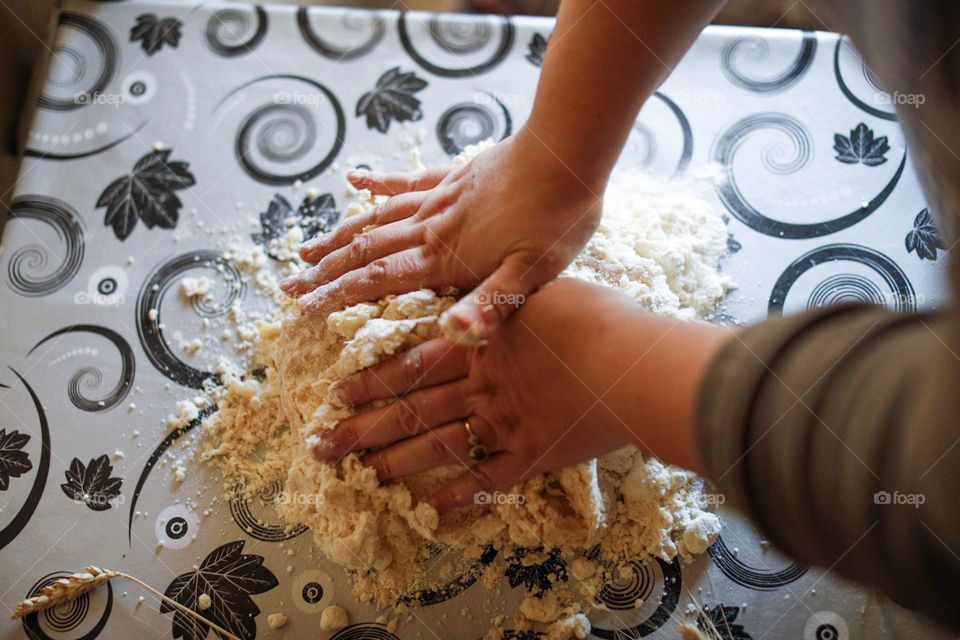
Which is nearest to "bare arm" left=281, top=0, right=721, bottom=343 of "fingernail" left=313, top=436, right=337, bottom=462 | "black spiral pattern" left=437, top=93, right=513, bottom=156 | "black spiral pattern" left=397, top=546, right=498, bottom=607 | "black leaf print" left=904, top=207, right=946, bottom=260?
"fingernail" left=313, top=436, right=337, bottom=462

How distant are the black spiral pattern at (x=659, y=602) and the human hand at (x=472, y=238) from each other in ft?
1.61

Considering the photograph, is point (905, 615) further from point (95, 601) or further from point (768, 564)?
point (95, 601)

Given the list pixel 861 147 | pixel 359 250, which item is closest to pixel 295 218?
pixel 359 250

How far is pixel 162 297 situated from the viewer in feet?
4.25

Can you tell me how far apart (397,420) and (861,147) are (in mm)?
1069

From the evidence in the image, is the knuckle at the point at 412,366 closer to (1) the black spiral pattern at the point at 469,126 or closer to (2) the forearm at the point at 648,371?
(2) the forearm at the point at 648,371

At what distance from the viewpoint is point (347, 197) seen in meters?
1.35

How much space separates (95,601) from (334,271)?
25.9 inches

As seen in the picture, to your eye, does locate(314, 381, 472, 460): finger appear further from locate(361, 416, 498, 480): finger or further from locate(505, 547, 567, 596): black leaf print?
locate(505, 547, 567, 596): black leaf print

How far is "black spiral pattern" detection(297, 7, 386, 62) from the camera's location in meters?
1.49

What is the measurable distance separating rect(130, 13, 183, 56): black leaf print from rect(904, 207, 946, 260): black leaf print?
1556 millimetres

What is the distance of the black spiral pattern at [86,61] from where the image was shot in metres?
1.47

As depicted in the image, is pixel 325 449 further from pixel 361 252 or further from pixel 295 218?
pixel 295 218

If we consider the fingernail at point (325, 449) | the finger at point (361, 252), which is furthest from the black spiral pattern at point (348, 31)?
the fingernail at point (325, 449)
